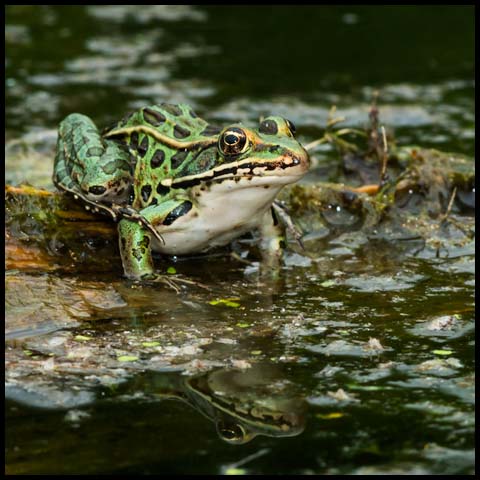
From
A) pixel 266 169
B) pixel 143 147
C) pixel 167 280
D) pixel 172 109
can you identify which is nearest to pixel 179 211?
pixel 167 280

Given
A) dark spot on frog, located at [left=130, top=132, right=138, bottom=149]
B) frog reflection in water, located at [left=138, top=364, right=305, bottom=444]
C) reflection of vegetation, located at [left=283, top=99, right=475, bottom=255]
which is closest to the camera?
frog reflection in water, located at [left=138, top=364, right=305, bottom=444]

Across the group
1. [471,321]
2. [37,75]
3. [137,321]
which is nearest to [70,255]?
[137,321]

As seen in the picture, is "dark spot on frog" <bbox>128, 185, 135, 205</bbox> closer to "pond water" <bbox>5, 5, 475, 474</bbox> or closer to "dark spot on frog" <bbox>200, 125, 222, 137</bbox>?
"pond water" <bbox>5, 5, 475, 474</bbox>

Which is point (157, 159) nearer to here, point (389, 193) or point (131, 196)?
point (131, 196)

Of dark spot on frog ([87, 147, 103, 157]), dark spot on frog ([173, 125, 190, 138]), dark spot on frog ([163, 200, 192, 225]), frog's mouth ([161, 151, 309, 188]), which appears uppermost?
dark spot on frog ([173, 125, 190, 138])

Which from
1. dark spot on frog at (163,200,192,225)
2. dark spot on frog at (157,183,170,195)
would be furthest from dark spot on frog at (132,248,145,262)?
dark spot on frog at (157,183,170,195)

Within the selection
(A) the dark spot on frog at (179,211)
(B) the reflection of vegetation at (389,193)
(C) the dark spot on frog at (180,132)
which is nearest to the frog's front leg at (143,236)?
(A) the dark spot on frog at (179,211)
